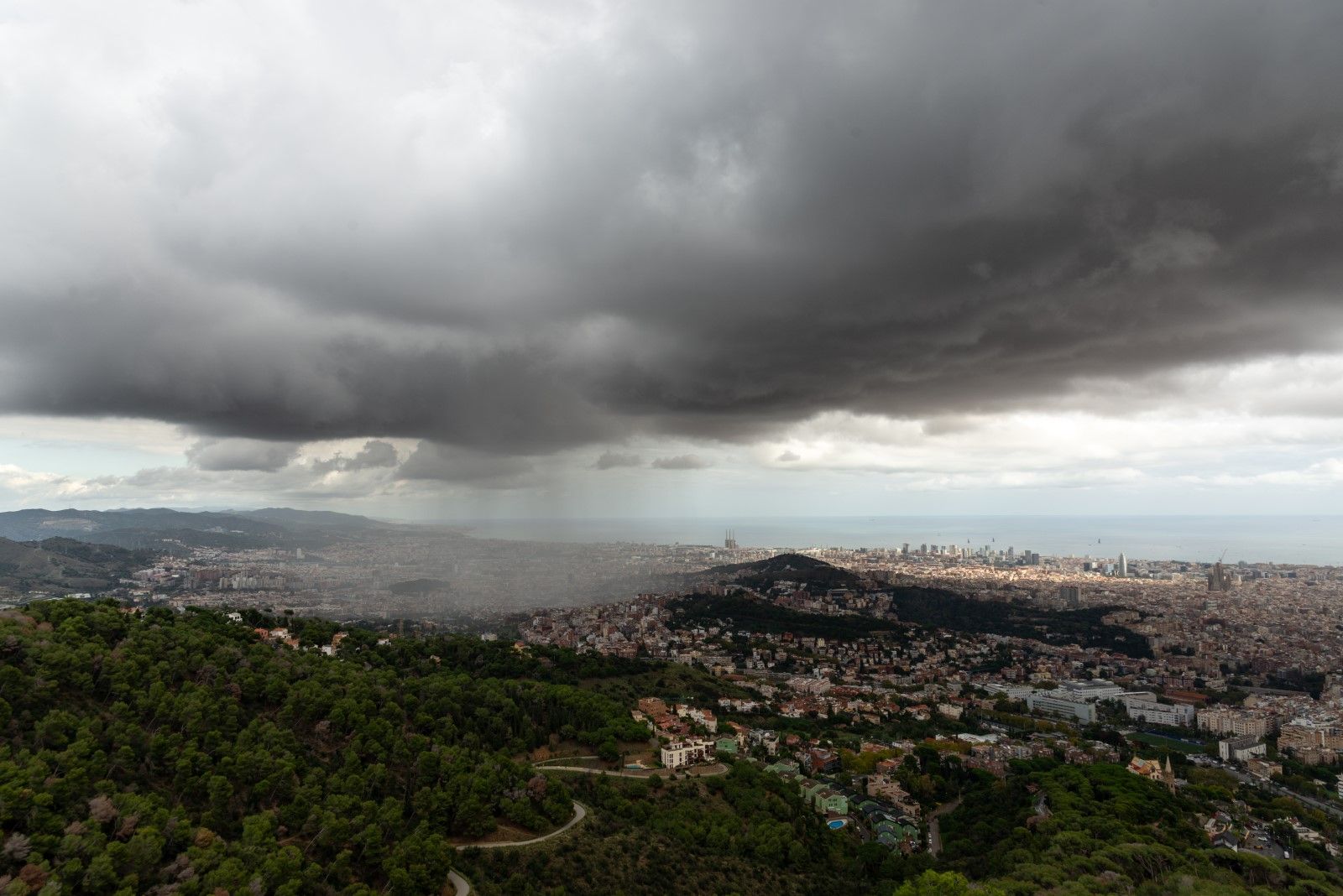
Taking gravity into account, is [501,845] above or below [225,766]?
below

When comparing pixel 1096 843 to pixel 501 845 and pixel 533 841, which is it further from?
pixel 501 845

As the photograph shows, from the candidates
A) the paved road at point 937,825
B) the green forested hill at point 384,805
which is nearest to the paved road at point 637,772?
the green forested hill at point 384,805

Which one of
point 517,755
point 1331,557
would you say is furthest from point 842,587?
point 1331,557

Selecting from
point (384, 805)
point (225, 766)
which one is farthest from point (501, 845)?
point (225, 766)

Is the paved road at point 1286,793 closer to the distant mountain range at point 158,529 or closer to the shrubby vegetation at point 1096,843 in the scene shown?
the shrubby vegetation at point 1096,843

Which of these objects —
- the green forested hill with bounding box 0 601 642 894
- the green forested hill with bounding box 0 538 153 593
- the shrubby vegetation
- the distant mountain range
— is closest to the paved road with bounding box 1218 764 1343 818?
the shrubby vegetation

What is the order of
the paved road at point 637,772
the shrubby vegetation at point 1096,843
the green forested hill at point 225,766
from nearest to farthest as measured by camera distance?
1. the green forested hill at point 225,766
2. the shrubby vegetation at point 1096,843
3. the paved road at point 637,772
